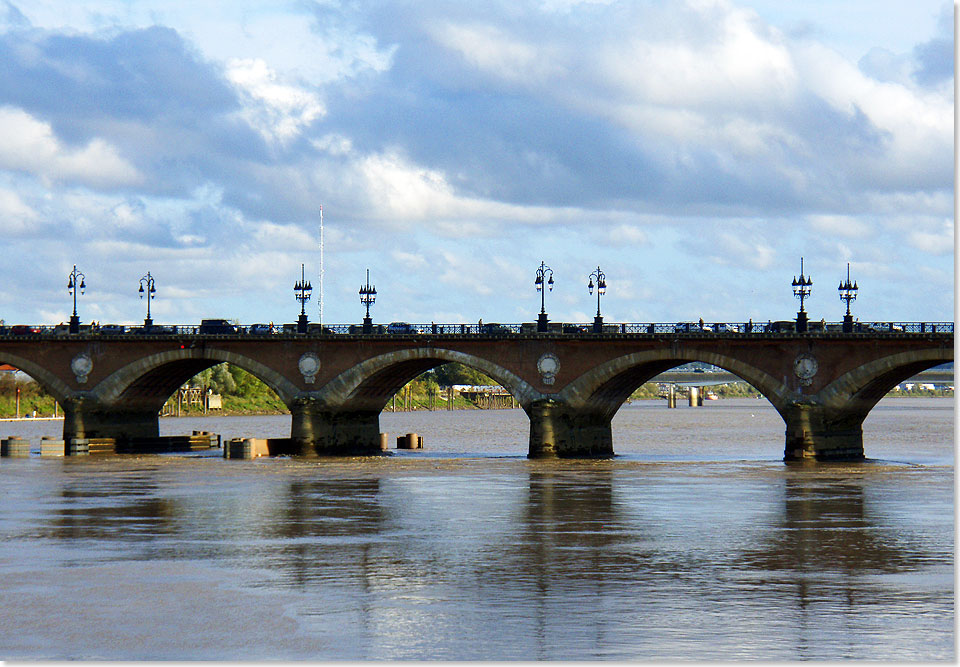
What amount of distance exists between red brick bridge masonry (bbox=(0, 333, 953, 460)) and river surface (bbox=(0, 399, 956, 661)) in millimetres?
8352

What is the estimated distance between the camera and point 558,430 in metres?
87.0

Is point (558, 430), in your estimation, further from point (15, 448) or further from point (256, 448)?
point (15, 448)

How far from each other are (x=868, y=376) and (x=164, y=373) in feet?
157

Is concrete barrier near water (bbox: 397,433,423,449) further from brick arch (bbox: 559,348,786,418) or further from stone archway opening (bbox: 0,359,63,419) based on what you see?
stone archway opening (bbox: 0,359,63,419)

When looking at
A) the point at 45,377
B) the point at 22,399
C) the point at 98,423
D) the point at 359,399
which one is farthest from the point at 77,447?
the point at 22,399

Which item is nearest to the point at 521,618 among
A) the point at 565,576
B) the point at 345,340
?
the point at 565,576

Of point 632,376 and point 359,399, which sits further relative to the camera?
point 359,399

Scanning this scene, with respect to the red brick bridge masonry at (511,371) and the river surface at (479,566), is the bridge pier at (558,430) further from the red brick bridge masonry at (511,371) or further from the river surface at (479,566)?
the river surface at (479,566)

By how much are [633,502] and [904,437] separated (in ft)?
258

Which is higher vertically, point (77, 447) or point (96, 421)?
point (96, 421)

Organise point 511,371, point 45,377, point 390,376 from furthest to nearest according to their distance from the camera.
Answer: point 45,377 < point 390,376 < point 511,371

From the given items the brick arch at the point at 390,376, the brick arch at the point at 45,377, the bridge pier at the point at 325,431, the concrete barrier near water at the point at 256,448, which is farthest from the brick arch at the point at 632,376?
the brick arch at the point at 45,377

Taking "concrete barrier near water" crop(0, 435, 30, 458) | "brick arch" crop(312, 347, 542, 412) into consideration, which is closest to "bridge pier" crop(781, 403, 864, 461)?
"brick arch" crop(312, 347, 542, 412)

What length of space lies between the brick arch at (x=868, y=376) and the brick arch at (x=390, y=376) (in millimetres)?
17996
